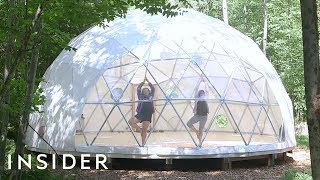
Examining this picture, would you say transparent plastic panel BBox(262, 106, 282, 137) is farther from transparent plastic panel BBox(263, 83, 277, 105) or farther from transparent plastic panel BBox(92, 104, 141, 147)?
transparent plastic panel BBox(92, 104, 141, 147)

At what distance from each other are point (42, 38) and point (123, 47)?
5883 millimetres

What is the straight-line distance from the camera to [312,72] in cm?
414

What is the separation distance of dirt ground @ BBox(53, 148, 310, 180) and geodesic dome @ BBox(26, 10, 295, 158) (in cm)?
40

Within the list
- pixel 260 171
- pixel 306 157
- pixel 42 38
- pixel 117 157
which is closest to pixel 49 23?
pixel 42 38

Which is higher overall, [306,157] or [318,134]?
[318,134]

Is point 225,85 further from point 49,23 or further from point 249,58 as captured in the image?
point 49,23

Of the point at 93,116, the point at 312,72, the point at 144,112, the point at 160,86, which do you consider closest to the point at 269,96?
the point at 160,86

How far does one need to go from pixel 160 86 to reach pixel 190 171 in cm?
231

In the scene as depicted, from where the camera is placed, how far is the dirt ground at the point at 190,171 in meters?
9.12

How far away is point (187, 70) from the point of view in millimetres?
10906

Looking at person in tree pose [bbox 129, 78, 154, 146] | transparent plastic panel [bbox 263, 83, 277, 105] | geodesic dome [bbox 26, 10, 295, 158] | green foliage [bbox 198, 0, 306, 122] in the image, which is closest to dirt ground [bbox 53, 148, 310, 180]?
geodesic dome [bbox 26, 10, 295, 158]

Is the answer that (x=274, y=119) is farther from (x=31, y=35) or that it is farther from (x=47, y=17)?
(x=31, y=35)

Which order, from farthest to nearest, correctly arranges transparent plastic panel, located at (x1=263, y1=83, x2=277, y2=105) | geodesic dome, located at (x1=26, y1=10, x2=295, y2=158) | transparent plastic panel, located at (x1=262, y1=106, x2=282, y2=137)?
transparent plastic panel, located at (x1=263, y1=83, x2=277, y2=105)
transparent plastic panel, located at (x1=262, y1=106, x2=282, y2=137)
geodesic dome, located at (x1=26, y1=10, x2=295, y2=158)

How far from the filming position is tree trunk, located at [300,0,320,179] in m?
4.14
